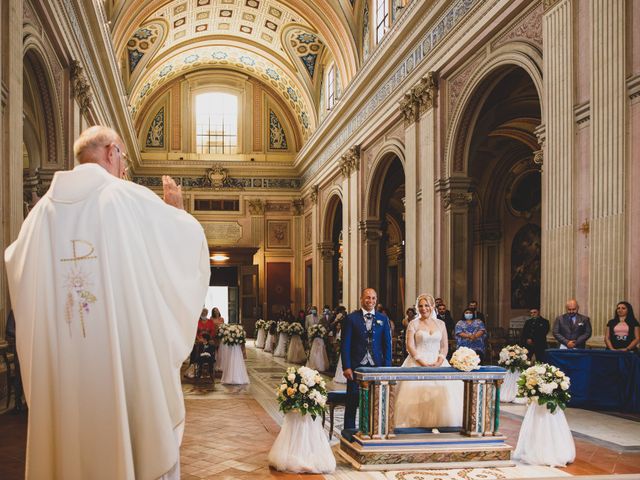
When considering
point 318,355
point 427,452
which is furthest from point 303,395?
point 318,355

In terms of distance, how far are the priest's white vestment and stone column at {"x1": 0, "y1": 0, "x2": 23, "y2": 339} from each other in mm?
7023

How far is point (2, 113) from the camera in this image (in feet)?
31.3

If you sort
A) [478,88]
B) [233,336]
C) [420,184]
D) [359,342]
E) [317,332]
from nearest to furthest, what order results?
[359,342], [478,88], [233,336], [317,332], [420,184]

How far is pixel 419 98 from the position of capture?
54.5 feet

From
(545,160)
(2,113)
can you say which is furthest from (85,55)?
(545,160)

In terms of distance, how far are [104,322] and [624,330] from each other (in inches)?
305

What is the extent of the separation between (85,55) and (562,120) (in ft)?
37.6

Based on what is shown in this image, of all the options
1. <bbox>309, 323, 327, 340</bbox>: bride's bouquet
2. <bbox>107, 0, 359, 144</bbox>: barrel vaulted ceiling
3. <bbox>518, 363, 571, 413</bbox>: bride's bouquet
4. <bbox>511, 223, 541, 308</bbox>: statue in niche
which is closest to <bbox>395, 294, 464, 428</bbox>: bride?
<bbox>518, 363, 571, 413</bbox>: bride's bouquet

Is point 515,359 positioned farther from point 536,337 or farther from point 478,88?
point 478,88

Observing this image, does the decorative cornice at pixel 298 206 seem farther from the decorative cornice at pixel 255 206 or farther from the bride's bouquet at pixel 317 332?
the bride's bouquet at pixel 317 332

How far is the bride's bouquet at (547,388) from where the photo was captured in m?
6.91

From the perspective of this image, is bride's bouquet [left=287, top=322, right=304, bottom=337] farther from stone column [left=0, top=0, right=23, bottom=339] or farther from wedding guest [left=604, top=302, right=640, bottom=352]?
wedding guest [left=604, top=302, right=640, bottom=352]

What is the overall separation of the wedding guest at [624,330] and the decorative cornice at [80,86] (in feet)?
38.1

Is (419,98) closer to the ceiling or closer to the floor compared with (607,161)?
closer to the ceiling
